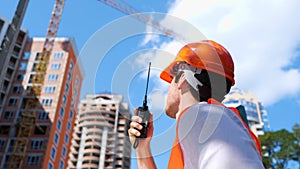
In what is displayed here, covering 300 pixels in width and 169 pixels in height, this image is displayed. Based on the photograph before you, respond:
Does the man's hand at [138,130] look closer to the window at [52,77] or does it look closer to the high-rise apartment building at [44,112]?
the high-rise apartment building at [44,112]

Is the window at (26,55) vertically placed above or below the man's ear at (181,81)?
above

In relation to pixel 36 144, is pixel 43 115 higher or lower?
higher

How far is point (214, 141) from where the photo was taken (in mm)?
879

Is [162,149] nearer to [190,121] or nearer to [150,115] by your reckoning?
[150,115]

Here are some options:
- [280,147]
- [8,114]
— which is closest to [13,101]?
[8,114]

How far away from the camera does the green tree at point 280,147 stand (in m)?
18.2

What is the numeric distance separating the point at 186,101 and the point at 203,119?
0.77 ft

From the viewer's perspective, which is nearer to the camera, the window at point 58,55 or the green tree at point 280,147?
the green tree at point 280,147

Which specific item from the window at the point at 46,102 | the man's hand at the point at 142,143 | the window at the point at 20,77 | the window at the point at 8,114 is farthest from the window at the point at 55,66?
the man's hand at the point at 142,143

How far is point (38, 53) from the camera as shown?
49938 millimetres

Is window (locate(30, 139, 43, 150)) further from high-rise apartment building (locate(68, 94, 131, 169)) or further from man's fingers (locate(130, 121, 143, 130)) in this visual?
man's fingers (locate(130, 121, 143, 130))

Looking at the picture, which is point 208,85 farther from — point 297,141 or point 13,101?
point 13,101

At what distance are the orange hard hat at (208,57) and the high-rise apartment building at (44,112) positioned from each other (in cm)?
4010

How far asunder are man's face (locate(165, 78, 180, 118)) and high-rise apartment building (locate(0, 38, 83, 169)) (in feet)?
131
